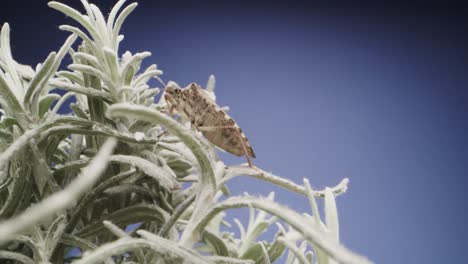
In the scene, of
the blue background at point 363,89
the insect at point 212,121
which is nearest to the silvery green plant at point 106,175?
the insect at point 212,121

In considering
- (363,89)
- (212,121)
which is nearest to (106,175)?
(212,121)

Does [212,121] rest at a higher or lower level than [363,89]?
lower

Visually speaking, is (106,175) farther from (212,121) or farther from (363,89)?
(363,89)

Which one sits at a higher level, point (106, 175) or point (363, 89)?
point (363, 89)

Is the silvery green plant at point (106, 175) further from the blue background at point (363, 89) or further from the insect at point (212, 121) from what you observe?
the blue background at point (363, 89)

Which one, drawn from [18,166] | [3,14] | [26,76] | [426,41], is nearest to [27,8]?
[3,14]

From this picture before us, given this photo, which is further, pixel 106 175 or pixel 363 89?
pixel 363 89

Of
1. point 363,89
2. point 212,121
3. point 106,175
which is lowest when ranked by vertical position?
point 106,175
